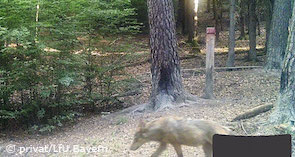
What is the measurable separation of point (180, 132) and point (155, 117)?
435 cm

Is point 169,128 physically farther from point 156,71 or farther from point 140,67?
point 140,67

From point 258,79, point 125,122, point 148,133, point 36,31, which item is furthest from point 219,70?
point 148,133

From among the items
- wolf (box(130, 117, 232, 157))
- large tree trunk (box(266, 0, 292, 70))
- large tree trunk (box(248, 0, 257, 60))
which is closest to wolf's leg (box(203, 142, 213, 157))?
wolf (box(130, 117, 232, 157))

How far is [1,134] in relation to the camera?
865 centimetres

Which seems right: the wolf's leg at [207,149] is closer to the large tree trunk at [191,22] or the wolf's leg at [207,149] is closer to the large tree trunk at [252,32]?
the large tree trunk at [252,32]

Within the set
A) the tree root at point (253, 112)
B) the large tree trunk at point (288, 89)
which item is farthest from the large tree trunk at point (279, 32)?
the large tree trunk at point (288, 89)

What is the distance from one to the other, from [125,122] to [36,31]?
9.52 ft

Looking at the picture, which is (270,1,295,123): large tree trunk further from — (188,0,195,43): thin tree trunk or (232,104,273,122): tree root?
(188,0,195,43): thin tree trunk

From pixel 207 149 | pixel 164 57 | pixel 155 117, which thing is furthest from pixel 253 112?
pixel 207 149

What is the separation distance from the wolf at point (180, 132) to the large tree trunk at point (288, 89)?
1774 mm

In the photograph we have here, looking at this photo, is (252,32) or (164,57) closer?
(164,57)

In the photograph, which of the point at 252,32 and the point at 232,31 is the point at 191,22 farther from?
the point at 232,31

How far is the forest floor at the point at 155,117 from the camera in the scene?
5.82 metres

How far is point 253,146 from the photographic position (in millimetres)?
2678
